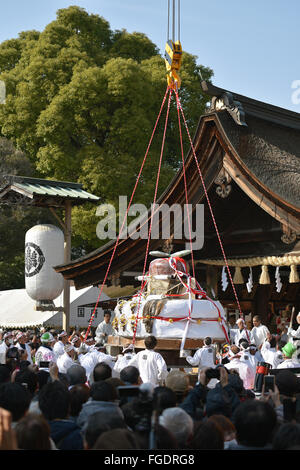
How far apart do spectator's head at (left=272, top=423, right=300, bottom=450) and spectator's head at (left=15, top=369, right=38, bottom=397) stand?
3019 millimetres

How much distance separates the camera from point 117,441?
3.12 m

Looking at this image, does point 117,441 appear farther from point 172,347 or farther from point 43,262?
point 43,262

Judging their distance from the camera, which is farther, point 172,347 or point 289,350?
point 172,347

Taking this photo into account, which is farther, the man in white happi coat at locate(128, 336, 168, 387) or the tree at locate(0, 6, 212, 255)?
the tree at locate(0, 6, 212, 255)

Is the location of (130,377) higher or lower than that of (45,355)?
higher

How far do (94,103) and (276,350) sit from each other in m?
14.4

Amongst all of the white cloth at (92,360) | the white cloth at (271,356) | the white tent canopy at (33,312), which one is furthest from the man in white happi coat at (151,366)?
the white tent canopy at (33,312)

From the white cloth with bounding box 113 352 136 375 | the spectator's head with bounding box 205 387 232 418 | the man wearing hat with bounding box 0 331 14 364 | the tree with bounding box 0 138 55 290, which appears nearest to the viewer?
the spectator's head with bounding box 205 387 232 418

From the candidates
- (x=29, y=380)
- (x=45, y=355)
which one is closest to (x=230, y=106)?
(x=45, y=355)

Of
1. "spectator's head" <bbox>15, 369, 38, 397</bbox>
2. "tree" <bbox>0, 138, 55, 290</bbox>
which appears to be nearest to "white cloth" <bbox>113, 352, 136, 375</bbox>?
"spectator's head" <bbox>15, 369, 38, 397</bbox>

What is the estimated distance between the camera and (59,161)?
72.6ft

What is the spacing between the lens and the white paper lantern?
49.8ft

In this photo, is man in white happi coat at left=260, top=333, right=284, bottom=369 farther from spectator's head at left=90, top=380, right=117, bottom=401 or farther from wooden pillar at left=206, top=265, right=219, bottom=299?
spectator's head at left=90, top=380, right=117, bottom=401

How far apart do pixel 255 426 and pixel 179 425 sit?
505 millimetres
